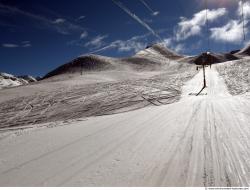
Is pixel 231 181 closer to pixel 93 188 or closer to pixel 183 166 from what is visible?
pixel 183 166

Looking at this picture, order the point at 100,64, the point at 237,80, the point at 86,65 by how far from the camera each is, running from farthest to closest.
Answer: the point at 100,64, the point at 86,65, the point at 237,80

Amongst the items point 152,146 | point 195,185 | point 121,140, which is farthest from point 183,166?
point 121,140

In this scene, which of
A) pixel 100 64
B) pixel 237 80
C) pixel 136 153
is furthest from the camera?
pixel 100 64

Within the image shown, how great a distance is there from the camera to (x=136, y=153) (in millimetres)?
5648

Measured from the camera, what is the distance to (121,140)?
6.74 m

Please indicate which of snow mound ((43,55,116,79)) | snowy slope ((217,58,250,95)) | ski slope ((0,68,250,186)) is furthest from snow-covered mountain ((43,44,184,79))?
ski slope ((0,68,250,186))

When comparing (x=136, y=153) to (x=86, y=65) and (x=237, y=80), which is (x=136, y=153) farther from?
(x=86, y=65)

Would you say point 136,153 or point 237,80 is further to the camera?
point 237,80

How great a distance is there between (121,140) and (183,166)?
7.58 feet

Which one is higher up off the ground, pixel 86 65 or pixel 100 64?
pixel 100 64

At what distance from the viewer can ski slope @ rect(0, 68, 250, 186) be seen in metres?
4.46

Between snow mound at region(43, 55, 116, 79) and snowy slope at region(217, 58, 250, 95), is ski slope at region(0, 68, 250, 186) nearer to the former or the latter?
snowy slope at region(217, 58, 250, 95)

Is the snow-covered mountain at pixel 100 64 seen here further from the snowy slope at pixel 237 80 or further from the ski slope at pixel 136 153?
the ski slope at pixel 136 153

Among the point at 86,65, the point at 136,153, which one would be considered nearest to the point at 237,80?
the point at 136,153
